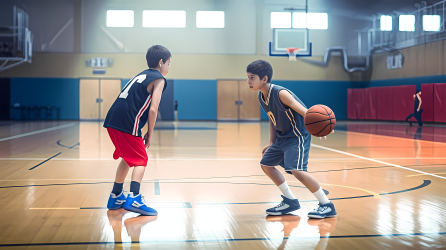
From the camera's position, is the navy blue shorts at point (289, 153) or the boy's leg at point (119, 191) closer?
the navy blue shorts at point (289, 153)

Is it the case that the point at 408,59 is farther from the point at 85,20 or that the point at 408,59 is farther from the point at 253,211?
the point at 253,211

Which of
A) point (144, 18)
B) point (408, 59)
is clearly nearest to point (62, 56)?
point (144, 18)

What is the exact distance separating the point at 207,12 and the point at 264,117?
6737 millimetres

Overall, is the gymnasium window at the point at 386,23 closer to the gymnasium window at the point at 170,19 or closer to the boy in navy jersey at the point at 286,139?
the gymnasium window at the point at 170,19

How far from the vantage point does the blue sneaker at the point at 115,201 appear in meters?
3.49

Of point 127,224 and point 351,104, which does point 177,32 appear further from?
point 127,224

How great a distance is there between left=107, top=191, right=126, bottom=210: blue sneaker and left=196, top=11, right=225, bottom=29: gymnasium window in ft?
68.8

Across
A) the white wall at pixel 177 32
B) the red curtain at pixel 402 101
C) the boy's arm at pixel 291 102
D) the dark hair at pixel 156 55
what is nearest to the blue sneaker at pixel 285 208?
the boy's arm at pixel 291 102

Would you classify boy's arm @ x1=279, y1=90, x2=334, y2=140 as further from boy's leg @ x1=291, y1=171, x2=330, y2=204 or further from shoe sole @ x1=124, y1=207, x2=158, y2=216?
shoe sole @ x1=124, y1=207, x2=158, y2=216

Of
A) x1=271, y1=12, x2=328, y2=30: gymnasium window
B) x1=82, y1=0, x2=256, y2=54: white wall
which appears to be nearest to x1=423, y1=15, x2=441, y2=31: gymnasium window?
x1=271, y1=12, x2=328, y2=30: gymnasium window

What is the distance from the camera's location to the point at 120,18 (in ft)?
76.7

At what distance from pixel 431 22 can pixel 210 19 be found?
10.9 m

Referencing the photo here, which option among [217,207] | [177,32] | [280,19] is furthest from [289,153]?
[280,19]

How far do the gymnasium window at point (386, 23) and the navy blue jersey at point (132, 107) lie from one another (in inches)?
857
